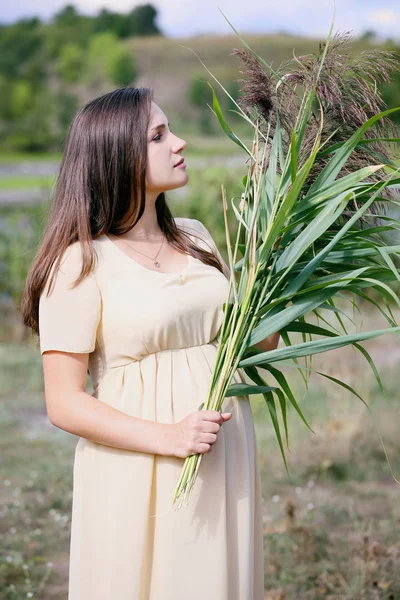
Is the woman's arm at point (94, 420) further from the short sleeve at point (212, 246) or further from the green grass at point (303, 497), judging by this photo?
the green grass at point (303, 497)

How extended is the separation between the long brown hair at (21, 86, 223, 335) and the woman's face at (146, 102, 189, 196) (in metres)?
0.02

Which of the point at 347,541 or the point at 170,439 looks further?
the point at 347,541

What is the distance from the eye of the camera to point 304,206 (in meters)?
1.94

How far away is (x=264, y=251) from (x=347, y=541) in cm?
204

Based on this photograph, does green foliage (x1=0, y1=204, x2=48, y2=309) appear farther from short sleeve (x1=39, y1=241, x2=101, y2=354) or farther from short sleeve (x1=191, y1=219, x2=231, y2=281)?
short sleeve (x1=39, y1=241, x2=101, y2=354)

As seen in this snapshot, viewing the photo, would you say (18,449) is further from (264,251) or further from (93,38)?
(93,38)

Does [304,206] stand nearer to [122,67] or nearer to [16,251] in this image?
[16,251]

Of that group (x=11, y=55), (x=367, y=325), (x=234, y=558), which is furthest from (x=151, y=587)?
(x=11, y=55)

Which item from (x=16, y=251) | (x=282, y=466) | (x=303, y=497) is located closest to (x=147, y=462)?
(x=303, y=497)

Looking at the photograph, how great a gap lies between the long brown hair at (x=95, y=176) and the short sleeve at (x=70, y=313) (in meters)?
0.05

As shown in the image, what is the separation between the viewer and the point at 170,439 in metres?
1.85

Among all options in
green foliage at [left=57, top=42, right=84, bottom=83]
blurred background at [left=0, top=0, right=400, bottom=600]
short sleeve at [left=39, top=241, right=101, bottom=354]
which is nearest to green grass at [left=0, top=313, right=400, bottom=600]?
blurred background at [left=0, top=0, right=400, bottom=600]

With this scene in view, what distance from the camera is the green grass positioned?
318 cm

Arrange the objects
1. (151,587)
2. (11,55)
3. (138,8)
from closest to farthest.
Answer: (151,587), (11,55), (138,8)
